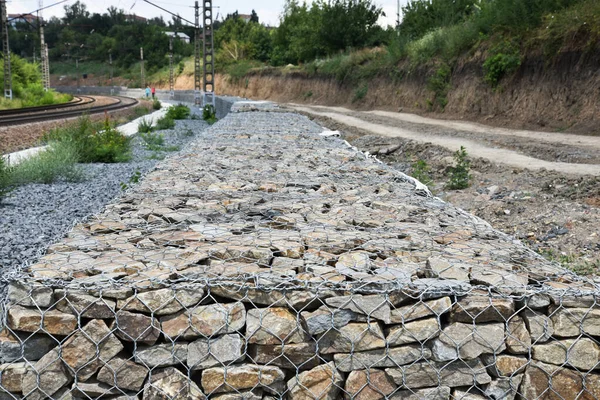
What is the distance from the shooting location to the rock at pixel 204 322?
9.14 ft

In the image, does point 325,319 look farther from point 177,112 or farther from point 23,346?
point 177,112

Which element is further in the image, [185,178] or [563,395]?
[185,178]

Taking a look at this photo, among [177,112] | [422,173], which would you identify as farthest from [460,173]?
[177,112]

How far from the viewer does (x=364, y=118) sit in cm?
2333

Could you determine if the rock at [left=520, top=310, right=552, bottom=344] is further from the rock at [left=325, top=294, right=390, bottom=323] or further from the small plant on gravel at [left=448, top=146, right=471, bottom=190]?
the small plant on gravel at [left=448, top=146, right=471, bottom=190]

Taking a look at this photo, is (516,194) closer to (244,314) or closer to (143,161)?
(244,314)

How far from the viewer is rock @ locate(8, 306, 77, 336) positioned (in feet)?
9.03

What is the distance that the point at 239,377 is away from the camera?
2771mm

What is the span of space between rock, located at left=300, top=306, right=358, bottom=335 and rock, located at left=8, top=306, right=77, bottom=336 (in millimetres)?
1023

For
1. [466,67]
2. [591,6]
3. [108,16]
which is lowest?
[466,67]

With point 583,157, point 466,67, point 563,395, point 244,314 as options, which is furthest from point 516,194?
point 466,67

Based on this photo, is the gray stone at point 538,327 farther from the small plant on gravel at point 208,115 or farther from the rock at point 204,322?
the small plant on gravel at point 208,115

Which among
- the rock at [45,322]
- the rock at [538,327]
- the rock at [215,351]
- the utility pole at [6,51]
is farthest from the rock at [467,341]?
the utility pole at [6,51]

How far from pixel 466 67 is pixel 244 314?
19614 millimetres
